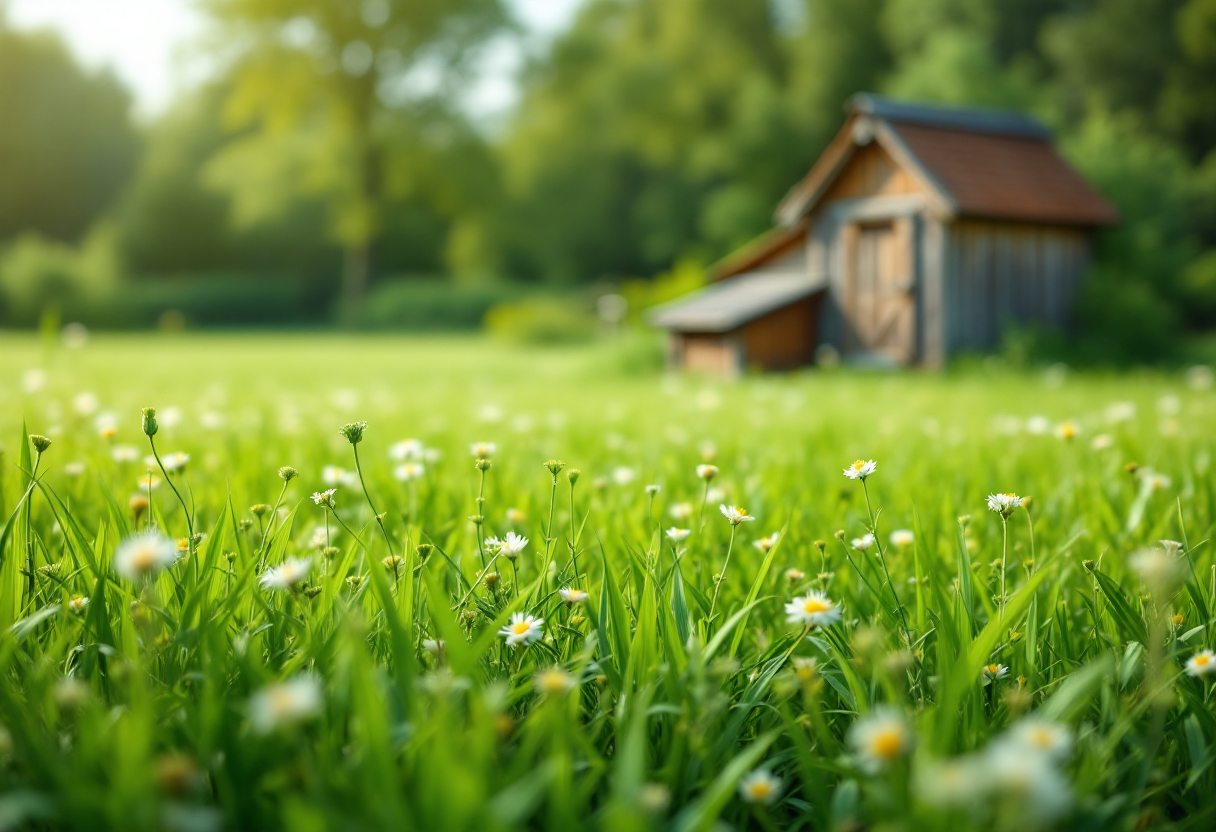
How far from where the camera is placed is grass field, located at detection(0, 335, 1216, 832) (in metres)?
0.95

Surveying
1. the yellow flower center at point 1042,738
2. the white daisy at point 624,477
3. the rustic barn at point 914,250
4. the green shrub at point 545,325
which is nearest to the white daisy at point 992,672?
the yellow flower center at point 1042,738

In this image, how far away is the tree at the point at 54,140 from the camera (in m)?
41.3

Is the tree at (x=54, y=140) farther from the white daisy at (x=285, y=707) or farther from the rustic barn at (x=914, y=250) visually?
the white daisy at (x=285, y=707)

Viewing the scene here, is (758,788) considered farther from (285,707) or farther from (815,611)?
(285,707)

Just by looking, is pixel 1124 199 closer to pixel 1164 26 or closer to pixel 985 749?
pixel 1164 26

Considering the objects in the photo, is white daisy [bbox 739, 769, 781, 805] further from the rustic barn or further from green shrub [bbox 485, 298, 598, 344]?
green shrub [bbox 485, 298, 598, 344]

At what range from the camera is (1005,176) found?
39.9 feet

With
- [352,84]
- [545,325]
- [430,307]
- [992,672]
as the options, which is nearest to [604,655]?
[992,672]

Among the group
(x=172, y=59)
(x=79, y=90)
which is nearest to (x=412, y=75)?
(x=172, y=59)

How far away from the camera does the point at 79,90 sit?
141 feet

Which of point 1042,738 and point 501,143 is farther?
point 501,143

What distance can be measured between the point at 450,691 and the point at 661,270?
38.0m

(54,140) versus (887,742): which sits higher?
(54,140)

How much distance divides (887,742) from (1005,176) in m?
12.8
